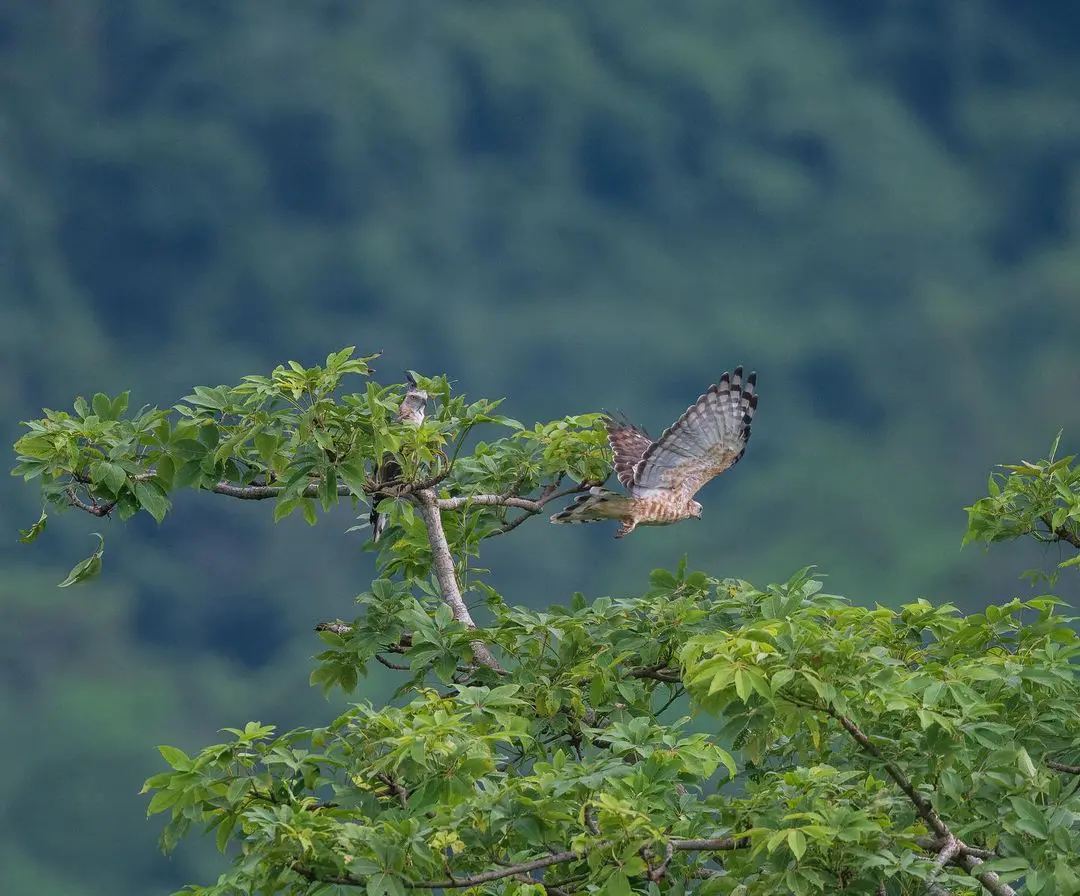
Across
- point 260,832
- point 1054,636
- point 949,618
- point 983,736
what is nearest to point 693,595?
point 949,618

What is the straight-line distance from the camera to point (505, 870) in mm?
6730

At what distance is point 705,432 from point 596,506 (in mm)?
805

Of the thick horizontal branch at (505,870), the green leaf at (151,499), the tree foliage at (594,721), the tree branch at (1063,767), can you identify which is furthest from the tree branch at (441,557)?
the tree branch at (1063,767)

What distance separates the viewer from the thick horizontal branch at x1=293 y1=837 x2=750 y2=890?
6.70 metres

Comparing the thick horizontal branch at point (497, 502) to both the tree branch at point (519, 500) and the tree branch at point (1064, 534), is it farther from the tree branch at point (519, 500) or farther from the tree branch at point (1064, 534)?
the tree branch at point (1064, 534)

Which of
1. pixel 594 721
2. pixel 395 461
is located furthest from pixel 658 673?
pixel 395 461

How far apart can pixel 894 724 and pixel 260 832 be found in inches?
117

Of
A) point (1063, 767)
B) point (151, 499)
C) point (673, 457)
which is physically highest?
point (673, 457)

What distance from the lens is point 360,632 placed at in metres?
9.15

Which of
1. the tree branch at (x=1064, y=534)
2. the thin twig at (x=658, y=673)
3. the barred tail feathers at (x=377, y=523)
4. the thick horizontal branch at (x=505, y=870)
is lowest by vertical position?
the thick horizontal branch at (x=505, y=870)

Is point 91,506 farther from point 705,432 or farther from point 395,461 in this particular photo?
point 705,432

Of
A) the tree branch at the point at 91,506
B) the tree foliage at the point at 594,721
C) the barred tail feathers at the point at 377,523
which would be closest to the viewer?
the tree foliage at the point at 594,721

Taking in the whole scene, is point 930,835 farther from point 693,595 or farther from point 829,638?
point 693,595

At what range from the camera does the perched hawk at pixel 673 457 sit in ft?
31.0
